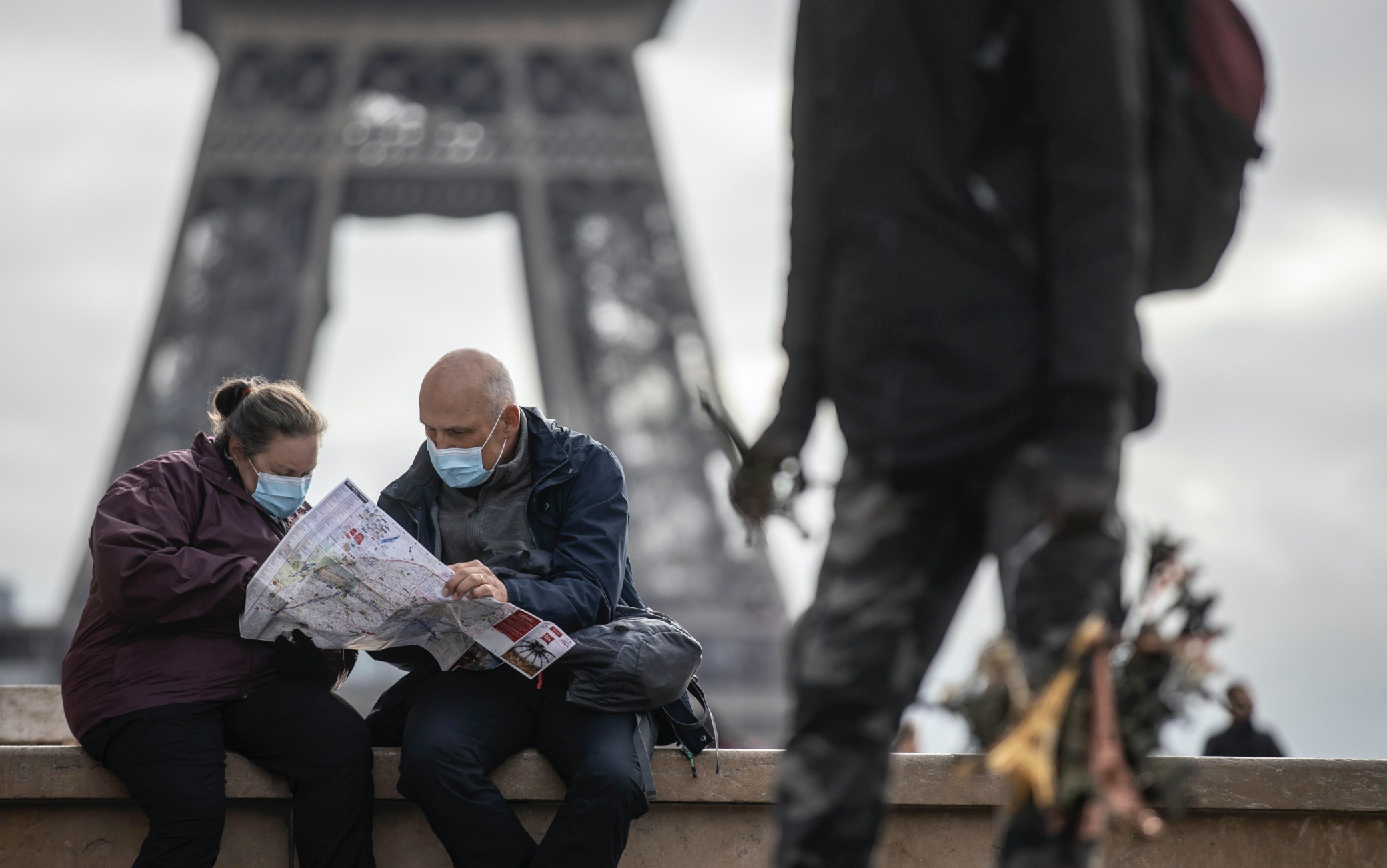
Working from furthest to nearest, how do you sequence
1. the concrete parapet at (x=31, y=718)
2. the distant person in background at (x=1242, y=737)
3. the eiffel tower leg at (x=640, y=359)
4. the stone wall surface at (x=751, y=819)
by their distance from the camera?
1. the eiffel tower leg at (x=640, y=359)
2. the distant person in background at (x=1242, y=737)
3. the concrete parapet at (x=31, y=718)
4. the stone wall surface at (x=751, y=819)

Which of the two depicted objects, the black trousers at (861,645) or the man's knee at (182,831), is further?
the man's knee at (182,831)

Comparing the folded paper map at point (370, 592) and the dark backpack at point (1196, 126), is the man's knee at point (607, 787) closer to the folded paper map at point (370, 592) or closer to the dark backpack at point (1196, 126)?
the folded paper map at point (370, 592)

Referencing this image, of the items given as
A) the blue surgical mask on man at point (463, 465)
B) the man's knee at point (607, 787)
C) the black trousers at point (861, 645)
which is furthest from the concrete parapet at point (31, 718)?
the black trousers at point (861, 645)

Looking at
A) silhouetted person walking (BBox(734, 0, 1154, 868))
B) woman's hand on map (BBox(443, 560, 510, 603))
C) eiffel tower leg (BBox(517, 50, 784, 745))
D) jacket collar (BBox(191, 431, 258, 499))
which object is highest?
silhouetted person walking (BBox(734, 0, 1154, 868))

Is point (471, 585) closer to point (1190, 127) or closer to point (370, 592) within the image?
point (370, 592)

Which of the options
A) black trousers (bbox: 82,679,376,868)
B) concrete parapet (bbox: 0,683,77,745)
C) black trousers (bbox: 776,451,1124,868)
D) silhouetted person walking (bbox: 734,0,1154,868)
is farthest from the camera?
concrete parapet (bbox: 0,683,77,745)

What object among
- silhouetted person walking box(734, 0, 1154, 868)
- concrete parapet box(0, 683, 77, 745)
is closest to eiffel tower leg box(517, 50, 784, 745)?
concrete parapet box(0, 683, 77, 745)

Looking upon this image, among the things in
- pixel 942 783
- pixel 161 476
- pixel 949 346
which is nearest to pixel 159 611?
pixel 161 476

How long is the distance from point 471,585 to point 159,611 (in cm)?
87

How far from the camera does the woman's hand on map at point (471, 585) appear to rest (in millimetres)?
3834

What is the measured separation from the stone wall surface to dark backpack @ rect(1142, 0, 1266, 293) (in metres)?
2.22

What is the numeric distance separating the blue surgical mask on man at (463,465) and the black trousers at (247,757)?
0.67m

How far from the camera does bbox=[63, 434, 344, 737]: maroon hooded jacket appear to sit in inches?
161

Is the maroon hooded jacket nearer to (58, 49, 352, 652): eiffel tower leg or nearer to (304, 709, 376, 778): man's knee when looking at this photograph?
(304, 709, 376, 778): man's knee
